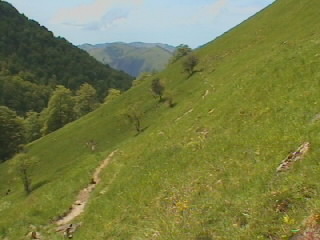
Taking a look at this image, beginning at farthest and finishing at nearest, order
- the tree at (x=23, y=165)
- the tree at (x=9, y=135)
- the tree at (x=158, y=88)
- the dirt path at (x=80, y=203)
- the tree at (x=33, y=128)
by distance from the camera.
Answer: the tree at (x=33, y=128) < the tree at (x=9, y=135) < the tree at (x=158, y=88) < the tree at (x=23, y=165) < the dirt path at (x=80, y=203)

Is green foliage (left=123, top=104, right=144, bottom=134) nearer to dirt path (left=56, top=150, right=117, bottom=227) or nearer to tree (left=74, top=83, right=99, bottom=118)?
dirt path (left=56, top=150, right=117, bottom=227)

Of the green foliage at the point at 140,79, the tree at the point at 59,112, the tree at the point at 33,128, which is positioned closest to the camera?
the tree at the point at 59,112

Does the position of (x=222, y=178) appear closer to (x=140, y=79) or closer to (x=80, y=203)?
(x=80, y=203)

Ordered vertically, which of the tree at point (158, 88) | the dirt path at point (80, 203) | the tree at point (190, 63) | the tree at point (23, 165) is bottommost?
the dirt path at point (80, 203)

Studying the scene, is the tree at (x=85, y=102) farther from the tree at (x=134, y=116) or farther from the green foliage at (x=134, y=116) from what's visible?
the tree at (x=134, y=116)

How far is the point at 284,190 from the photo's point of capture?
11.7 m

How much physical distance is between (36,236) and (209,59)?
208 ft

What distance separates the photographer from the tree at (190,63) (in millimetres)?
81175

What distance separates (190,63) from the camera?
81.8m

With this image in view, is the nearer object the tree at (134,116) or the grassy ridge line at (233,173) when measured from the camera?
the grassy ridge line at (233,173)

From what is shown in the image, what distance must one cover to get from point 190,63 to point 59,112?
6508 centimetres

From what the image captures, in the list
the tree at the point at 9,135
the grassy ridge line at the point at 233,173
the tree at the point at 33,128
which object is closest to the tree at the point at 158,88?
the grassy ridge line at the point at 233,173

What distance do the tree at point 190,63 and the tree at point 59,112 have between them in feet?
203

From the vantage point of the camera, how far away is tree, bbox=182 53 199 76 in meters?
81.2
